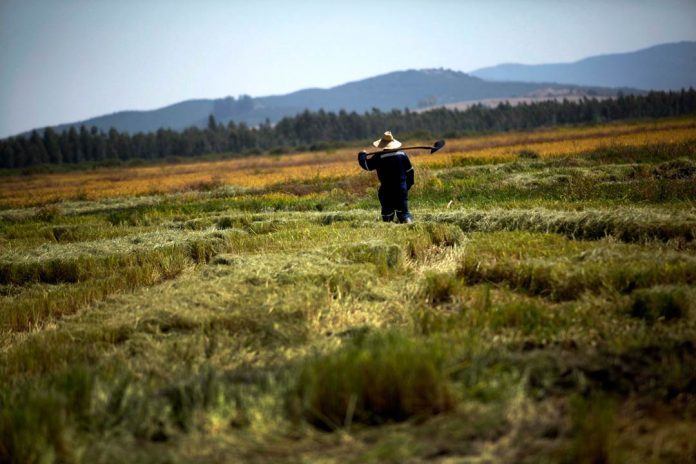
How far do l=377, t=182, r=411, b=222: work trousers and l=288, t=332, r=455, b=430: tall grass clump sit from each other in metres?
7.03

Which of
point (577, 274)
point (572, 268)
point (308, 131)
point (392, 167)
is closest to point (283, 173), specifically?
point (392, 167)

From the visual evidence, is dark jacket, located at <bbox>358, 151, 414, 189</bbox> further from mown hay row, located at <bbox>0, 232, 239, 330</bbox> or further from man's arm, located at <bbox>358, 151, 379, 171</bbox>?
mown hay row, located at <bbox>0, 232, 239, 330</bbox>

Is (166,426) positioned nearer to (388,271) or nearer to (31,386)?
(31,386)

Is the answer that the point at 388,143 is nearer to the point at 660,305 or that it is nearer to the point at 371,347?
the point at 660,305

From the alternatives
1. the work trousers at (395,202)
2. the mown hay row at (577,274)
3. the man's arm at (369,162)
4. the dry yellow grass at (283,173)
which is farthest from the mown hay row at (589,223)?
the dry yellow grass at (283,173)

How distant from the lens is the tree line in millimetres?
102062

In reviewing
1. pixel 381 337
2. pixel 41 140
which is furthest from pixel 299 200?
pixel 41 140

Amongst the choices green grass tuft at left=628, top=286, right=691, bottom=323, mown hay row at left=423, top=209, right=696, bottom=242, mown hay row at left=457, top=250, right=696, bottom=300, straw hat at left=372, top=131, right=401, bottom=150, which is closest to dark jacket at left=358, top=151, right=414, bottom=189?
straw hat at left=372, top=131, right=401, bottom=150

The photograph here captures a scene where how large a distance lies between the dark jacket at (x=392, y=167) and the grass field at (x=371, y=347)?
101 cm

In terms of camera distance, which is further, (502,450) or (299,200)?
(299,200)

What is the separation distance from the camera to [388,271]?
6.39 m

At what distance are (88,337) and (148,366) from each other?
1193 mm

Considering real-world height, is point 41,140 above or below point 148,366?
above

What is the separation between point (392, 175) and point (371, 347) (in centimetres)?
666
